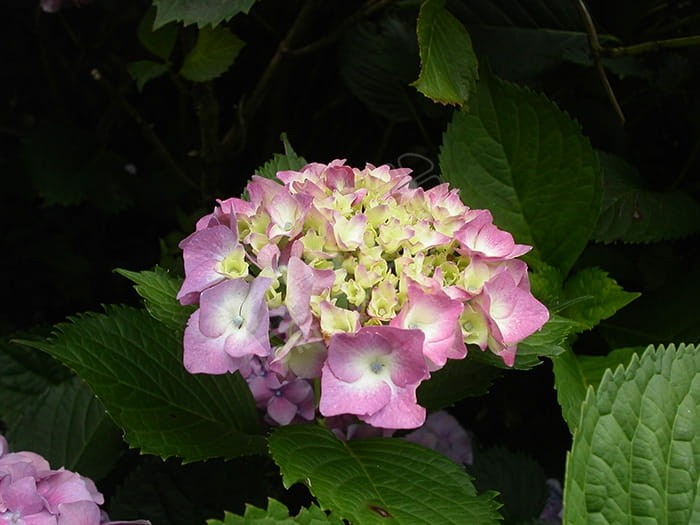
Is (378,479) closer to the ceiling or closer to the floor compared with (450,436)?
closer to the ceiling

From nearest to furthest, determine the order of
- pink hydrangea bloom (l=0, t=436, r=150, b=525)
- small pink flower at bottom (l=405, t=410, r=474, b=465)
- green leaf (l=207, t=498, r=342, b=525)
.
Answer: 1. green leaf (l=207, t=498, r=342, b=525)
2. pink hydrangea bloom (l=0, t=436, r=150, b=525)
3. small pink flower at bottom (l=405, t=410, r=474, b=465)

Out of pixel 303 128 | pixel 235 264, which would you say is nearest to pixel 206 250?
pixel 235 264

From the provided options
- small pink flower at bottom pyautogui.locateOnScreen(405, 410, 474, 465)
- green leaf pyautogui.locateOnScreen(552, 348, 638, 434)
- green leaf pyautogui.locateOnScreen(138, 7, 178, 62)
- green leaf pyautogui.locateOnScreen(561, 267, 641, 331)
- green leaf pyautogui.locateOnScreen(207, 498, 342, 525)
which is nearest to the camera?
green leaf pyautogui.locateOnScreen(207, 498, 342, 525)

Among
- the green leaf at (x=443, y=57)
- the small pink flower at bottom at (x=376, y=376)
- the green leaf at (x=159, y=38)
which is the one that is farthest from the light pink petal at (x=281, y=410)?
the green leaf at (x=159, y=38)

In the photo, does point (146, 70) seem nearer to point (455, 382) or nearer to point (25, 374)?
point (25, 374)

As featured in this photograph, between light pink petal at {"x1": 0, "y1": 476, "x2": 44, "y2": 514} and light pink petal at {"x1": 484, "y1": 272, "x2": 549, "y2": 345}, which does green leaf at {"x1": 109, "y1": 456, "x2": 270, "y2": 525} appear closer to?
light pink petal at {"x1": 0, "y1": 476, "x2": 44, "y2": 514}

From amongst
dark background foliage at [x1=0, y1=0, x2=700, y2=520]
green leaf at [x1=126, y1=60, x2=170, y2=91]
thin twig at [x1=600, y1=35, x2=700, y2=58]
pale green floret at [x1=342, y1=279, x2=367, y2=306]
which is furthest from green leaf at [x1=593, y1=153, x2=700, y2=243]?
green leaf at [x1=126, y1=60, x2=170, y2=91]

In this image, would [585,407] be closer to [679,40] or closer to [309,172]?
[309,172]

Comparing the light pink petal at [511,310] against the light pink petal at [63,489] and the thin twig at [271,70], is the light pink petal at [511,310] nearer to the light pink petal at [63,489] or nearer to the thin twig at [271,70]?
the light pink petal at [63,489]
